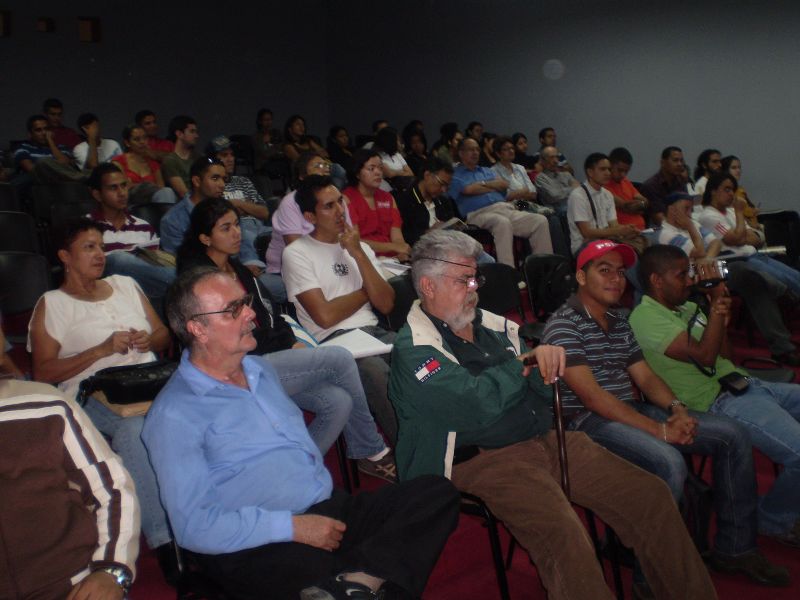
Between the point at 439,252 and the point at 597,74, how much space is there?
26.0 feet

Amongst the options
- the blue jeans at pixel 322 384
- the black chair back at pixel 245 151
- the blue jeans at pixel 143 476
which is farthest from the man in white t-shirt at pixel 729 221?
the black chair back at pixel 245 151

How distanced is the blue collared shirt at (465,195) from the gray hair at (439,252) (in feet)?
14.8

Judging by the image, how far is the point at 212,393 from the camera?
1.89m

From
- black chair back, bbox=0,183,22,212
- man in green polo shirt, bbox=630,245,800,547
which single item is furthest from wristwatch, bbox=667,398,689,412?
black chair back, bbox=0,183,22,212

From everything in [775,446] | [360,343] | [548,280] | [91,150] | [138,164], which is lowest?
[775,446]

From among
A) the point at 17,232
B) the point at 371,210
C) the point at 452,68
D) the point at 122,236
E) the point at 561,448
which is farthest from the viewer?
the point at 452,68

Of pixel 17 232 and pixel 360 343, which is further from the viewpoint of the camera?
pixel 17 232

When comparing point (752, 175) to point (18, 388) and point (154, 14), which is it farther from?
point (18, 388)

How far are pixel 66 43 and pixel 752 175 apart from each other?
27.1ft

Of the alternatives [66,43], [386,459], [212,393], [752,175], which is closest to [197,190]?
[386,459]

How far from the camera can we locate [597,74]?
946cm

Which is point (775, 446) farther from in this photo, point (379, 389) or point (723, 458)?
point (379, 389)

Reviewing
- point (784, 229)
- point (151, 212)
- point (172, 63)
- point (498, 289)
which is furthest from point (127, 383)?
point (172, 63)

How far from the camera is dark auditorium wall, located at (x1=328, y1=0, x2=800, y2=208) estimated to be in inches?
330
